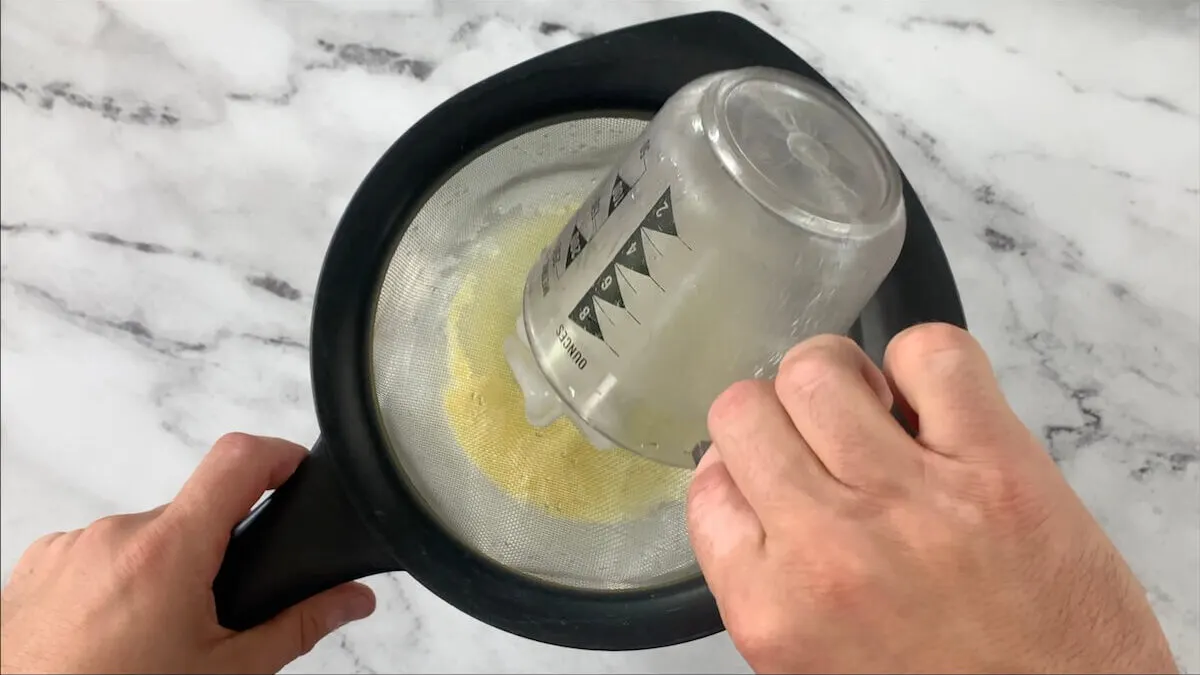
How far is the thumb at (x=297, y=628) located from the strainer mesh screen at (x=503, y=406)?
3.3 inches

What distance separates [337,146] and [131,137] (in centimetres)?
15

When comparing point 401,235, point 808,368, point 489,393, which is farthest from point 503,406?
point 808,368

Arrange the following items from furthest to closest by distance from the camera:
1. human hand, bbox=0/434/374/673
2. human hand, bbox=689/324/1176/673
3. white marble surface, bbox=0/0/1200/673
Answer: white marble surface, bbox=0/0/1200/673
human hand, bbox=0/434/374/673
human hand, bbox=689/324/1176/673

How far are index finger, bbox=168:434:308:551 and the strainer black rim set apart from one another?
44 mm

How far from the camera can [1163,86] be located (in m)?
0.58

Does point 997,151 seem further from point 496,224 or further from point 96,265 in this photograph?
point 96,265

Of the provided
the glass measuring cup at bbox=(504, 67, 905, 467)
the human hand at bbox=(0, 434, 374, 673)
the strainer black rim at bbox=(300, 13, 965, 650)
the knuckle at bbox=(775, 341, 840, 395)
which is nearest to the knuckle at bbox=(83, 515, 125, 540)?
the human hand at bbox=(0, 434, 374, 673)

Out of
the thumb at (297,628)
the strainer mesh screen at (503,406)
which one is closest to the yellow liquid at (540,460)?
the strainer mesh screen at (503,406)

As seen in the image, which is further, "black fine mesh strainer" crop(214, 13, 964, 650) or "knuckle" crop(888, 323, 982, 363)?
"black fine mesh strainer" crop(214, 13, 964, 650)

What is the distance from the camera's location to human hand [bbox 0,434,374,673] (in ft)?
1.33

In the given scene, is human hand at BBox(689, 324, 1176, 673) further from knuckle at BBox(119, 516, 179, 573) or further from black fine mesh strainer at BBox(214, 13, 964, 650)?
knuckle at BBox(119, 516, 179, 573)

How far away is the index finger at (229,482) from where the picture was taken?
1.40 ft

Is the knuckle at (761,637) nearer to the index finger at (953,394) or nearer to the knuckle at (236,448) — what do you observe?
the index finger at (953,394)

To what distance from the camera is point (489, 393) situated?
0.51 meters
